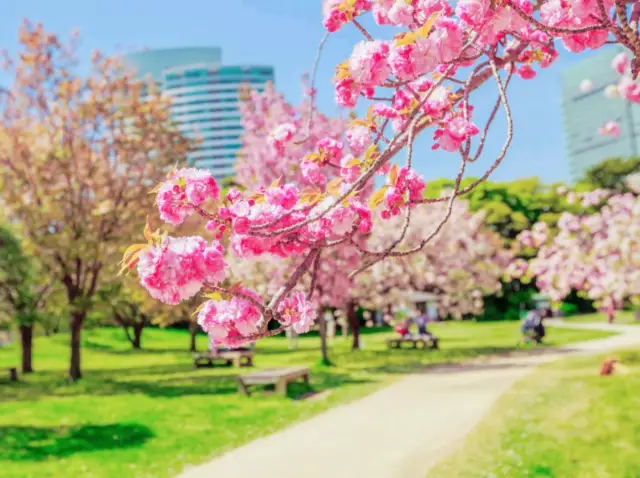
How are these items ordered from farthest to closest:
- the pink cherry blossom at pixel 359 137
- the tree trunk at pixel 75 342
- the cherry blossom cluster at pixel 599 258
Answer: the tree trunk at pixel 75 342 → the cherry blossom cluster at pixel 599 258 → the pink cherry blossom at pixel 359 137

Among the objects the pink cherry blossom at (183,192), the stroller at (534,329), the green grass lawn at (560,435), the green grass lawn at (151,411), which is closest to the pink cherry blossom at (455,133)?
the pink cherry blossom at (183,192)

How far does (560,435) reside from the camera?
30.6 ft

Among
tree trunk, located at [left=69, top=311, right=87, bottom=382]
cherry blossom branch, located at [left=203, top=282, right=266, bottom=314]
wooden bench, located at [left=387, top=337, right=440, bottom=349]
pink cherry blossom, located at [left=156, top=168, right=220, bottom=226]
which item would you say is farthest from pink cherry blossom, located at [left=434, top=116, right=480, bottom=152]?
wooden bench, located at [left=387, top=337, right=440, bottom=349]

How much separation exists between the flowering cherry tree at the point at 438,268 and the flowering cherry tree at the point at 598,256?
7.37 metres

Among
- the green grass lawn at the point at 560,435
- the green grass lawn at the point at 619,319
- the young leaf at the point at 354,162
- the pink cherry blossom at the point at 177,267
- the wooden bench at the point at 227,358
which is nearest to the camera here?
the pink cherry blossom at the point at 177,267

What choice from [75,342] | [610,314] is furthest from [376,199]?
[610,314]

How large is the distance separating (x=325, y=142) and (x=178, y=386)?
1536 centimetres

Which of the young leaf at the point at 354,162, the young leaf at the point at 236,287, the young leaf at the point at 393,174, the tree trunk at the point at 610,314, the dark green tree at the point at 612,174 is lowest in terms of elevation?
the tree trunk at the point at 610,314

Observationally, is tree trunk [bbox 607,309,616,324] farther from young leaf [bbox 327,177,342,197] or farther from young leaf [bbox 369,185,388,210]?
young leaf [bbox 327,177,342,197]

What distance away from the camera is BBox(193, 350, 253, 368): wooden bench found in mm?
24903

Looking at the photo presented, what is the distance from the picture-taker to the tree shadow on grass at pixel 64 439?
10.8 m

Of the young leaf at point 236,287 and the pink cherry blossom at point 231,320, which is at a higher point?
the young leaf at point 236,287

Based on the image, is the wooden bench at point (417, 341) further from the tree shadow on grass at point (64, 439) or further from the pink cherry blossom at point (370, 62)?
the pink cherry blossom at point (370, 62)

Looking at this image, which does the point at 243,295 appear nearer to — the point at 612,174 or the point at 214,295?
the point at 214,295
